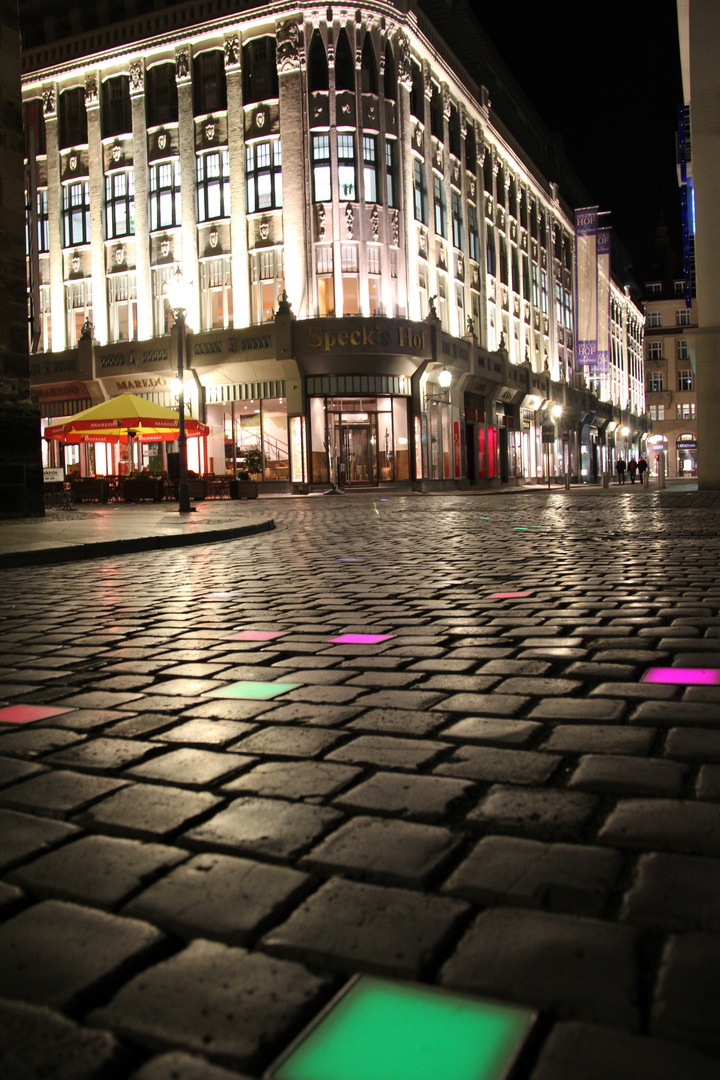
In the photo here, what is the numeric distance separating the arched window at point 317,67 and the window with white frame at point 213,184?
14.5ft

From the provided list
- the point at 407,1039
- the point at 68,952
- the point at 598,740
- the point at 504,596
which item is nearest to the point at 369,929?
the point at 407,1039

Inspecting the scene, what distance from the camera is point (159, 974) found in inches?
57.1

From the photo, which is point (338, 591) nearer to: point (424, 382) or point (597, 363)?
point (424, 382)

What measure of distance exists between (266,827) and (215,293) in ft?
121

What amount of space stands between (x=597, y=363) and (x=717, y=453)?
1081 inches

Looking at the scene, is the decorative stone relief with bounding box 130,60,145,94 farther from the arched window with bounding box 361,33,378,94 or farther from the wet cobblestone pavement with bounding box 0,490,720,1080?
the wet cobblestone pavement with bounding box 0,490,720,1080

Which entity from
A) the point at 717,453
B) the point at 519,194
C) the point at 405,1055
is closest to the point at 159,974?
the point at 405,1055

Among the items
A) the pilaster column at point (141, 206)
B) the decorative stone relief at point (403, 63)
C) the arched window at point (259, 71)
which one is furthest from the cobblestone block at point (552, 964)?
the decorative stone relief at point (403, 63)

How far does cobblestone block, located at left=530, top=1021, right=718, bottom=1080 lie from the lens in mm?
1185

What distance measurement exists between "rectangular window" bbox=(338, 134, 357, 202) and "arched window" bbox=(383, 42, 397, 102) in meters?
2.73

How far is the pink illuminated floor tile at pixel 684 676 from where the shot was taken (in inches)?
137

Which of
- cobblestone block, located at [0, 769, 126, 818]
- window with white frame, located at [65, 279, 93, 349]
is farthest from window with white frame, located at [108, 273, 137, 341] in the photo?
cobblestone block, located at [0, 769, 126, 818]

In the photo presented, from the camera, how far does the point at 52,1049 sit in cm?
127

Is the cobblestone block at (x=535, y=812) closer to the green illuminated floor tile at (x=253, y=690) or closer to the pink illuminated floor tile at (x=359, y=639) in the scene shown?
the green illuminated floor tile at (x=253, y=690)
